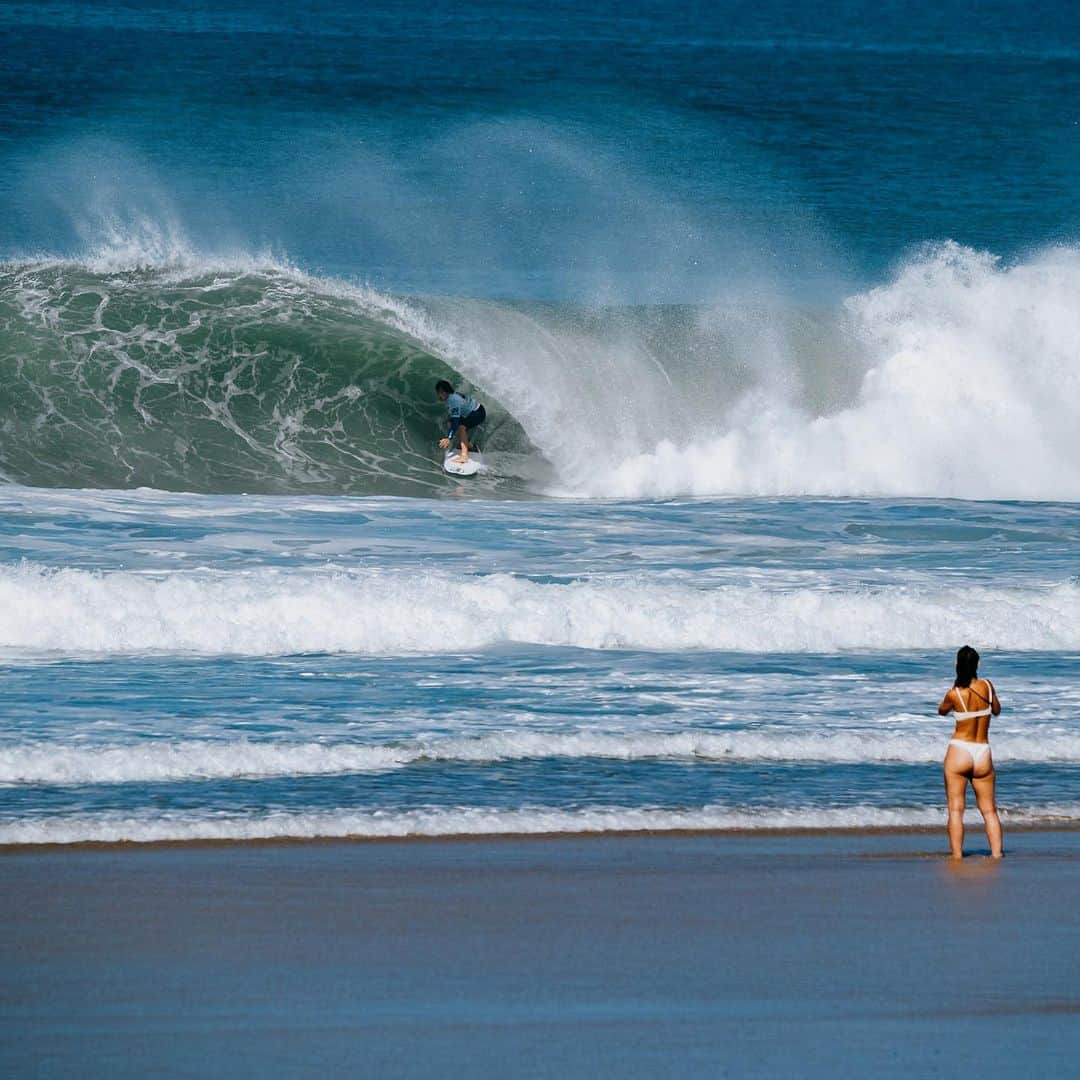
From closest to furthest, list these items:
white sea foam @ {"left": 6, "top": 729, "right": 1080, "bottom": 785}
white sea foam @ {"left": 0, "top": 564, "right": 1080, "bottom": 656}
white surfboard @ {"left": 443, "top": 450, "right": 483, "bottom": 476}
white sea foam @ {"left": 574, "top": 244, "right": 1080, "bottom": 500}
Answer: white sea foam @ {"left": 6, "top": 729, "right": 1080, "bottom": 785} < white sea foam @ {"left": 0, "top": 564, "right": 1080, "bottom": 656} < white surfboard @ {"left": 443, "top": 450, "right": 483, "bottom": 476} < white sea foam @ {"left": 574, "top": 244, "right": 1080, "bottom": 500}

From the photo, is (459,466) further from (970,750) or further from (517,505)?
(970,750)

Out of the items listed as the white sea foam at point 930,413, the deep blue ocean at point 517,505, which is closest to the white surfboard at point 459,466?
the deep blue ocean at point 517,505

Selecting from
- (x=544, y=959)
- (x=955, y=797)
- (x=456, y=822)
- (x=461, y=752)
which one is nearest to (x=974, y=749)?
(x=955, y=797)

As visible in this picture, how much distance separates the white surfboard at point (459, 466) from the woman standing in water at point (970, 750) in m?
10.9

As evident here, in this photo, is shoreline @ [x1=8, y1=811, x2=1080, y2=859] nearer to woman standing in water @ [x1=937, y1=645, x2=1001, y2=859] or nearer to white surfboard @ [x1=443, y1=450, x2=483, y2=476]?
woman standing in water @ [x1=937, y1=645, x2=1001, y2=859]

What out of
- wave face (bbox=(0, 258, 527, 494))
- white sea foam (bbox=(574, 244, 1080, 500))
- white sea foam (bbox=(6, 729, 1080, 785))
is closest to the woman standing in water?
white sea foam (bbox=(6, 729, 1080, 785))

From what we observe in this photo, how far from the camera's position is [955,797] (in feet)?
17.8

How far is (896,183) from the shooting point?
47719mm

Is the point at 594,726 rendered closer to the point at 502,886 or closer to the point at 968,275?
the point at 502,886

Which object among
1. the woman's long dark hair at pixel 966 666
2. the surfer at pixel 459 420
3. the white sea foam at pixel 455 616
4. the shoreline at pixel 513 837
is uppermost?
the surfer at pixel 459 420

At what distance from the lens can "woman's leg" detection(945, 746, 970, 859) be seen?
17.7ft

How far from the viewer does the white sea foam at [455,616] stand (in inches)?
361

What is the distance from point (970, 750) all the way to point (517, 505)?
9109 millimetres

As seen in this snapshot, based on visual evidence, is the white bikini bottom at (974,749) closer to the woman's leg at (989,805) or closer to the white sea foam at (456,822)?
the woman's leg at (989,805)
